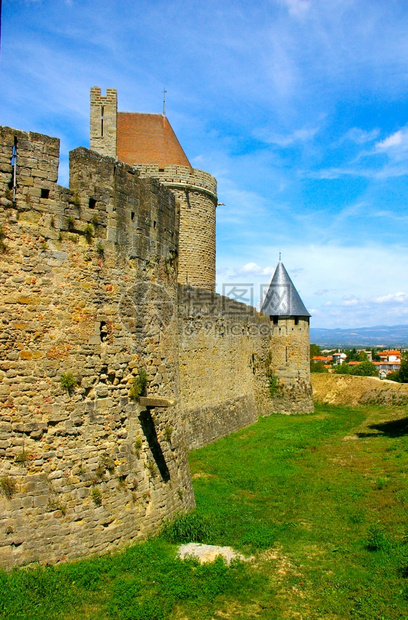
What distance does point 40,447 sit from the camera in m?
5.57

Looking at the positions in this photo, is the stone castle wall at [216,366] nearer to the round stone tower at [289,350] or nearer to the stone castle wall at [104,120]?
the round stone tower at [289,350]

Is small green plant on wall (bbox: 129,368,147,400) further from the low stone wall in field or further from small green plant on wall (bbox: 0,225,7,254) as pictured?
the low stone wall in field

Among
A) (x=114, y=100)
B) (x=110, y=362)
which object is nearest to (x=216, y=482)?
(x=110, y=362)

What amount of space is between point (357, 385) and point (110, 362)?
24337 mm

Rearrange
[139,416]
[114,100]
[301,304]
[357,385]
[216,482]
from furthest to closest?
[357,385] < [301,304] < [114,100] < [216,482] < [139,416]

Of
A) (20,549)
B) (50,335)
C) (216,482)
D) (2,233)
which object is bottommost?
(216,482)

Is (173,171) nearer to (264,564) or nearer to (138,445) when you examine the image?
(138,445)

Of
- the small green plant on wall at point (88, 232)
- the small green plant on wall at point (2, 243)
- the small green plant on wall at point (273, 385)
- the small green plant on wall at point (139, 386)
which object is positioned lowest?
the small green plant on wall at point (273, 385)

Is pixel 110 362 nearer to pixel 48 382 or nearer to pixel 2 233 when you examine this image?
pixel 48 382

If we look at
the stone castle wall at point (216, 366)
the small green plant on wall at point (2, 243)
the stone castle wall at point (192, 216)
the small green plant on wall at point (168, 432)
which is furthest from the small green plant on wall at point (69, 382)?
the stone castle wall at point (192, 216)

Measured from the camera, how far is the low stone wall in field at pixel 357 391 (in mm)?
25953

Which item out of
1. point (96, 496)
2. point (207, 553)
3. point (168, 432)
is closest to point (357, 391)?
point (168, 432)

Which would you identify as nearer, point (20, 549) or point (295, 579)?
point (20, 549)

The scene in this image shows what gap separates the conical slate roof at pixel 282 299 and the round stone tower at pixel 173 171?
3940mm
